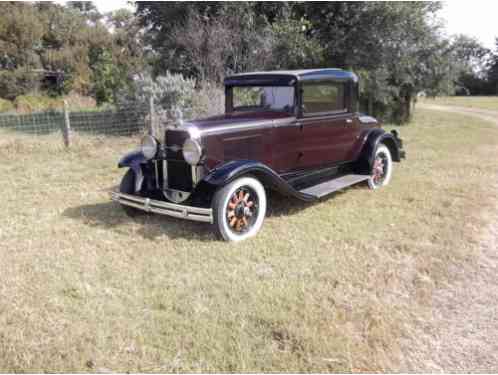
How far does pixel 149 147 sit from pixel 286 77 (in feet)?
5.46

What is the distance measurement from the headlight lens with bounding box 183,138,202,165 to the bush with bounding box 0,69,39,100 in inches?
699

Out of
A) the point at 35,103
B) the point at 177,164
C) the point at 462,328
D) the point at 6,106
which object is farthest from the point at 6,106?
the point at 462,328

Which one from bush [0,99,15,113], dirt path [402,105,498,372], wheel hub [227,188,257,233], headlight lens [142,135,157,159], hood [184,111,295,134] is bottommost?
dirt path [402,105,498,372]

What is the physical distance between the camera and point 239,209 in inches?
160

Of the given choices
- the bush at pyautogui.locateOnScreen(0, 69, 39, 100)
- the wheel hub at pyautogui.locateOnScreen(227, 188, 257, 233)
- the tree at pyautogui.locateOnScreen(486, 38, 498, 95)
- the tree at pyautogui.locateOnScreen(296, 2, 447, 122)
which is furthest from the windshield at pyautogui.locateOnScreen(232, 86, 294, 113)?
the tree at pyautogui.locateOnScreen(486, 38, 498, 95)

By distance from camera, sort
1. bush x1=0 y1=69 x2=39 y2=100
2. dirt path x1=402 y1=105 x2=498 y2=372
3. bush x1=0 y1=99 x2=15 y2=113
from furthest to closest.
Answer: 1. bush x1=0 y1=69 x2=39 y2=100
2. bush x1=0 y1=99 x2=15 y2=113
3. dirt path x1=402 y1=105 x2=498 y2=372

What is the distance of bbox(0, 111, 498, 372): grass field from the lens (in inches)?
94.7

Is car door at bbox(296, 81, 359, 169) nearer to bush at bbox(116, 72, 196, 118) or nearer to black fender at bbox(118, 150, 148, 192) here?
black fender at bbox(118, 150, 148, 192)

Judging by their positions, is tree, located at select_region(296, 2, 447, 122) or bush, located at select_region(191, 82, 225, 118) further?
tree, located at select_region(296, 2, 447, 122)

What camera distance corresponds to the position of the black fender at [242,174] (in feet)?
12.5

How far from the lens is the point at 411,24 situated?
12398mm

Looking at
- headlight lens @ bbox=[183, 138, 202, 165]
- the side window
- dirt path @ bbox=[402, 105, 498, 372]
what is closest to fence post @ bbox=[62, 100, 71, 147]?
headlight lens @ bbox=[183, 138, 202, 165]

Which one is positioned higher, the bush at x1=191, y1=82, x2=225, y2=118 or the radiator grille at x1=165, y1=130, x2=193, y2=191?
the bush at x1=191, y1=82, x2=225, y2=118

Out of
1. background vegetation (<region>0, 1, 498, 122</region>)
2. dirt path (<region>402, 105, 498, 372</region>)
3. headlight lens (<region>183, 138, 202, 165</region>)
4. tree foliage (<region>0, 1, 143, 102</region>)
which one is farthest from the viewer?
tree foliage (<region>0, 1, 143, 102</region>)
